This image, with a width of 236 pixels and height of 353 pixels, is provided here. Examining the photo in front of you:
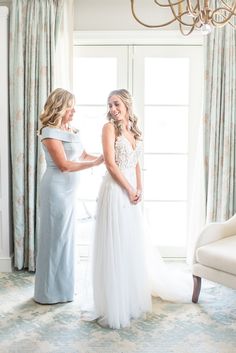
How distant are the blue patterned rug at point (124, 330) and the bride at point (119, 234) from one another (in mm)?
140

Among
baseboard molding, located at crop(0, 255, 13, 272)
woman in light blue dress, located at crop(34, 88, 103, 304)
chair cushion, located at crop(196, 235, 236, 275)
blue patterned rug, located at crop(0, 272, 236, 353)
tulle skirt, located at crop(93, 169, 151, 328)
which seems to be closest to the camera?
blue patterned rug, located at crop(0, 272, 236, 353)

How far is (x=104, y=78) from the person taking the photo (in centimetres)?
429

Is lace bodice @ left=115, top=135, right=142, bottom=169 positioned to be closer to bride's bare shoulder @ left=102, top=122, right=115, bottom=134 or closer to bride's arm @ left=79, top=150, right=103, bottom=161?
bride's bare shoulder @ left=102, top=122, right=115, bottom=134

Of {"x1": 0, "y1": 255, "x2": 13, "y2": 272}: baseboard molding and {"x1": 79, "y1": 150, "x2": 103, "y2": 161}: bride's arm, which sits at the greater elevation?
{"x1": 79, "y1": 150, "x2": 103, "y2": 161}: bride's arm

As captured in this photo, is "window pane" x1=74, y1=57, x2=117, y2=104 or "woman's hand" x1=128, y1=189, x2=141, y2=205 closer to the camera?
"woman's hand" x1=128, y1=189, x2=141, y2=205

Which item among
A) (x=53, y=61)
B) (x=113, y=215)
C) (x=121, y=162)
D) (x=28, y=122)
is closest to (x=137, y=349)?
(x=113, y=215)

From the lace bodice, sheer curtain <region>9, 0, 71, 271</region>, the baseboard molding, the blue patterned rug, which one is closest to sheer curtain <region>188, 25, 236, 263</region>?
the blue patterned rug

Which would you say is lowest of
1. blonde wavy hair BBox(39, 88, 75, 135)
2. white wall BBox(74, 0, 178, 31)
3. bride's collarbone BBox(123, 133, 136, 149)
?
bride's collarbone BBox(123, 133, 136, 149)

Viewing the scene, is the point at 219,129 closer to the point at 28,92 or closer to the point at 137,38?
the point at 137,38

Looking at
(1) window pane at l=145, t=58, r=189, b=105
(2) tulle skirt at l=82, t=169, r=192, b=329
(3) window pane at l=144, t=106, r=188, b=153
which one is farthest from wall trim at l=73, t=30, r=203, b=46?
(2) tulle skirt at l=82, t=169, r=192, b=329

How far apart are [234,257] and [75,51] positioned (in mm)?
2477

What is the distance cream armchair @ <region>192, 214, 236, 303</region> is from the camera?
10.1 ft

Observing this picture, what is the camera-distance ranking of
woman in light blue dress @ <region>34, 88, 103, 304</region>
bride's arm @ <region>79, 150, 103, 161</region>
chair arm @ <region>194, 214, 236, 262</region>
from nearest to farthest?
woman in light blue dress @ <region>34, 88, 103, 304</region>
chair arm @ <region>194, 214, 236, 262</region>
bride's arm @ <region>79, 150, 103, 161</region>

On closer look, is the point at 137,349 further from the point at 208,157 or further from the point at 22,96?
the point at 22,96
